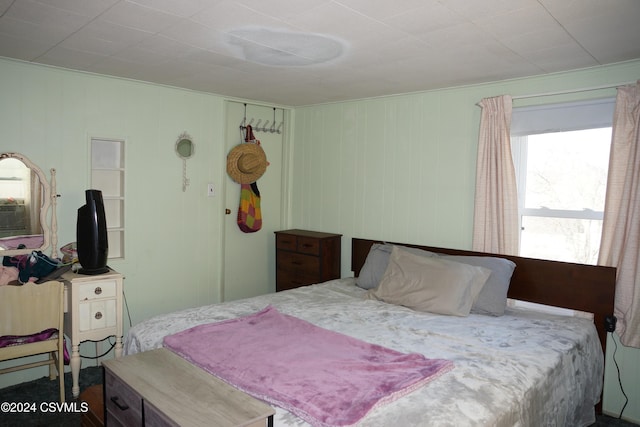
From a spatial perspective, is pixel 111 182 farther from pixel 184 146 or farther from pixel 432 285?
pixel 432 285

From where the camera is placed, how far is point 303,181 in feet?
15.5

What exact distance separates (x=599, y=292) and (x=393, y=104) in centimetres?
212

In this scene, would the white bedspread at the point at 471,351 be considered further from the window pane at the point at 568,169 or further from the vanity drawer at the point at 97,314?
the window pane at the point at 568,169

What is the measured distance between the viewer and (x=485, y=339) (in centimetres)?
242

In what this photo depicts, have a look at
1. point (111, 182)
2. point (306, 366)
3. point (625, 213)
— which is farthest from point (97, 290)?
point (625, 213)

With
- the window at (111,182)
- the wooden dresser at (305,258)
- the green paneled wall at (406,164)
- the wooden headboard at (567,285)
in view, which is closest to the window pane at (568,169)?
the green paneled wall at (406,164)

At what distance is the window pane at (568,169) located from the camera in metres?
2.98

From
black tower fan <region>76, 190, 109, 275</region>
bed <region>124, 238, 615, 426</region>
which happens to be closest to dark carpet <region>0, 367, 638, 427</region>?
bed <region>124, 238, 615, 426</region>

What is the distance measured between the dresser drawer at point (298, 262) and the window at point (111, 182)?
58.6 inches

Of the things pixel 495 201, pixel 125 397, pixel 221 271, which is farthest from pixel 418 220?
pixel 125 397

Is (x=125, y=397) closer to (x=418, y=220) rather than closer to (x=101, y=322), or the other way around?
(x=101, y=322)

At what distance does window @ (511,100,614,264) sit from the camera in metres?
2.97

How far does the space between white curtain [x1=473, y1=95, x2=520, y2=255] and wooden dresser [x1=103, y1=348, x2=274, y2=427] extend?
228 centimetres

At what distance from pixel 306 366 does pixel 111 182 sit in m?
2.43
